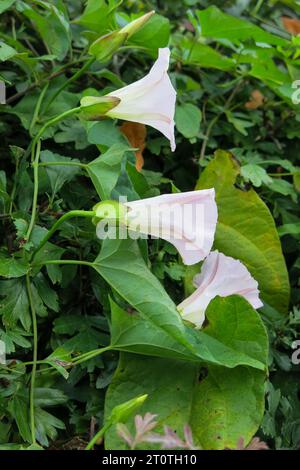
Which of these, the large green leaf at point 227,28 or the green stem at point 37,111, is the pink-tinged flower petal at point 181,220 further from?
the large green leaf at point 227,28

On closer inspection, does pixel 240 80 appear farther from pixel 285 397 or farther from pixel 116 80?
pixel 285 397

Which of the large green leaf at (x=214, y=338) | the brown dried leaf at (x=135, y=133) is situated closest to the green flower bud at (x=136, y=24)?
the brown dried leaf at (x=135, y=133)

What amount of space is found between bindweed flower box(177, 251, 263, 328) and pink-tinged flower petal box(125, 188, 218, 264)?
0.27ft

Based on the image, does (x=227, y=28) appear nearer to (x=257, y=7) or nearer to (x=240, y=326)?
(x=257, y=7)

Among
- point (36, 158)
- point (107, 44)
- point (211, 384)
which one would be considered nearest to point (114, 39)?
point (107, 44)

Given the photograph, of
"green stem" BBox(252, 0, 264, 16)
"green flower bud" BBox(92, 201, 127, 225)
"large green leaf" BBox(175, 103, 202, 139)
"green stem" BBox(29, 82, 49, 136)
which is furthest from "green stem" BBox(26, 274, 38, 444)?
"green stem" BBox(252, 0, 264, 16)

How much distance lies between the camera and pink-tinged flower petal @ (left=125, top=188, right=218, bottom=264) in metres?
0.77

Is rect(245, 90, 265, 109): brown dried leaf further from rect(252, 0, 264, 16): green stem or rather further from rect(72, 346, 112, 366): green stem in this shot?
rect(72, 346, 112, 366): green stem

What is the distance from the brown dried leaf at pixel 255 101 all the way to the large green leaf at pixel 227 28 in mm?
138

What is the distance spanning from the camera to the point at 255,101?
1.28 m

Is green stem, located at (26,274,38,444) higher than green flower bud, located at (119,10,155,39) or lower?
lower

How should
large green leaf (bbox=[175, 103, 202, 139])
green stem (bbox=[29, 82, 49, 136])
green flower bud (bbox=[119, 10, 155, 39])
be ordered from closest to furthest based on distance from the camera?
green flower bud (bbox=[119, 10, 155, 39]), green stem (bbox=[29, 82, 49, 136]), large green leaf (bbox=[175, 103, 202, 139])

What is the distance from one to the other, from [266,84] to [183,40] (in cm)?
17

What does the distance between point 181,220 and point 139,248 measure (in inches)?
3.0
